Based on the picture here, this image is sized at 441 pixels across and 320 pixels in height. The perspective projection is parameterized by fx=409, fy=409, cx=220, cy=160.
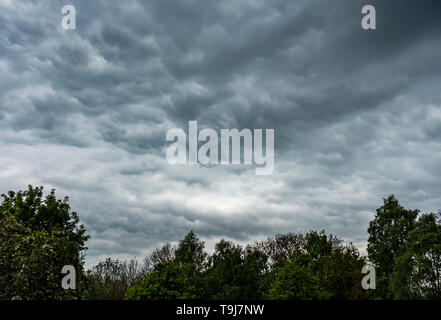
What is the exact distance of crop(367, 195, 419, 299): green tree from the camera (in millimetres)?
50188

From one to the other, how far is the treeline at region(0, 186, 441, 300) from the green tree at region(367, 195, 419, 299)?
0.39 feet

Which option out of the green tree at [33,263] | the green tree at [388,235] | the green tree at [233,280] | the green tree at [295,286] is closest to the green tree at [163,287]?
the green tree at [33,263]

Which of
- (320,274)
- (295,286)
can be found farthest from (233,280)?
(320,274)

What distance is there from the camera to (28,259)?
26234mm

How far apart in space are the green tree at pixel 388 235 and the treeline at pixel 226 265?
118mm

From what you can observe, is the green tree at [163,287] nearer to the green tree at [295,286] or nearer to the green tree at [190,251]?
the green tree at [295,286]

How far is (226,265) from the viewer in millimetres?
44781

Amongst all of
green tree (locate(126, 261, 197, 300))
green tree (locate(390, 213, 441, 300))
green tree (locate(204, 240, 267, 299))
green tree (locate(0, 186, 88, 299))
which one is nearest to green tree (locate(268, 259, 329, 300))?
green tree (locate(204, 240, 267, 299))

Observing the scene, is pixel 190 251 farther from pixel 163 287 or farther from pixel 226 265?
pixel 163 287
